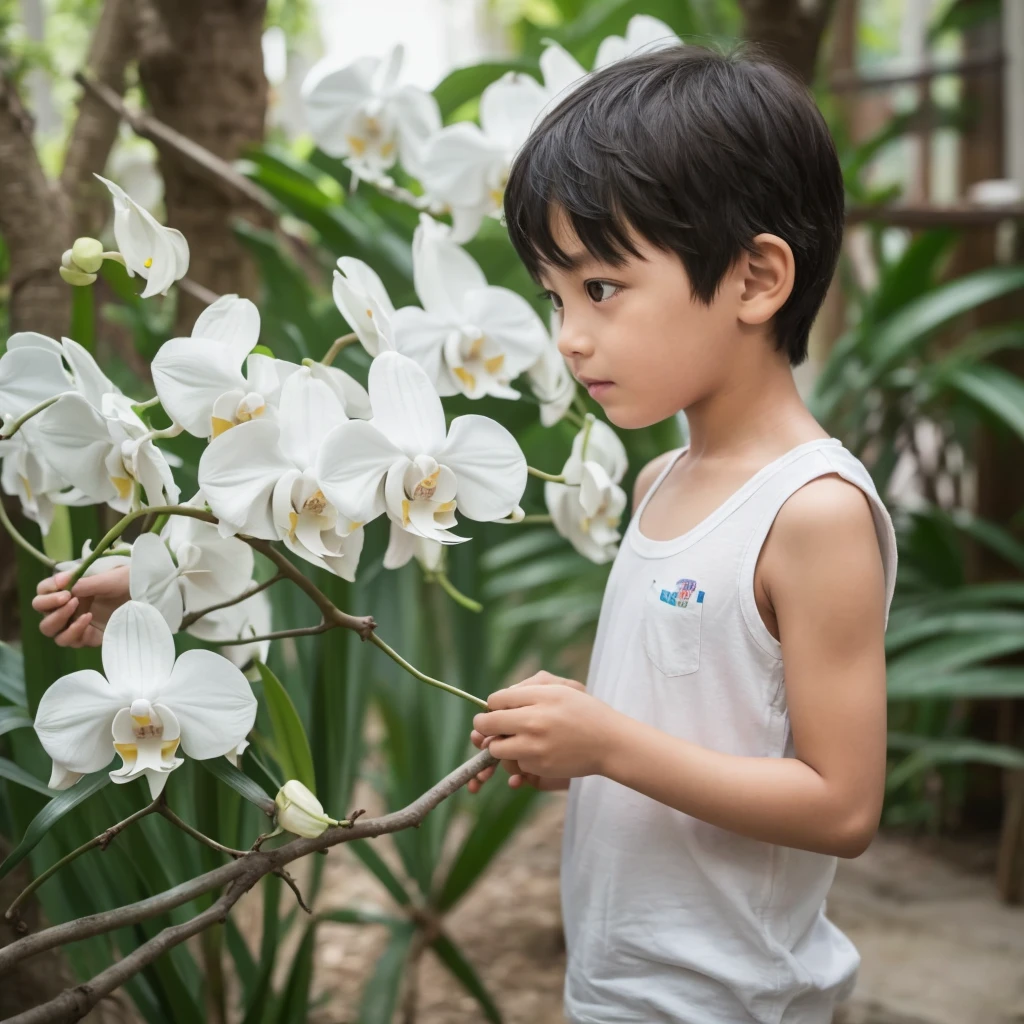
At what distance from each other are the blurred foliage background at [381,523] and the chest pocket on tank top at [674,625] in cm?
24

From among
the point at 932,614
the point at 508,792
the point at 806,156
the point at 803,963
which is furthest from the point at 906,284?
the point at 803,963

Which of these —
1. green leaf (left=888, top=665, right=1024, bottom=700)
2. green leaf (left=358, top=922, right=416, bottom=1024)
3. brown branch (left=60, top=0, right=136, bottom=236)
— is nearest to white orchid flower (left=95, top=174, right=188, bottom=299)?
brown branch (left=60, top=0, right=136, bottom=236)

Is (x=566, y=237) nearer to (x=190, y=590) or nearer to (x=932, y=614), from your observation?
(x=190, y=590)

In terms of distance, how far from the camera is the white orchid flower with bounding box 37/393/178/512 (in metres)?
0.61

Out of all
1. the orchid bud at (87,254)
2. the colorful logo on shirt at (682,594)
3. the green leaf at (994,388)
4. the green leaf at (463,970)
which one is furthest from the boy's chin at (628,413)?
the green leaf at (994,388)

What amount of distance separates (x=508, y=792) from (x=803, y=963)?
0.59 m

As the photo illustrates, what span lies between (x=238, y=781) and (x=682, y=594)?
0.29 meters

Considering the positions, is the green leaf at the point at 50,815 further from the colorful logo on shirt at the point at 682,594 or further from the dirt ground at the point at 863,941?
the dirt ground at the point at 863,941

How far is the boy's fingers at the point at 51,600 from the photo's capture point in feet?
2.17

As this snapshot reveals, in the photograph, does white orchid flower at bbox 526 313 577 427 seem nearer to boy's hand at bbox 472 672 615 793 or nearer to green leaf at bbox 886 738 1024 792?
boy's hand at bbox 472 672 615 793

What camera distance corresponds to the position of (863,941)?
55.6 inches

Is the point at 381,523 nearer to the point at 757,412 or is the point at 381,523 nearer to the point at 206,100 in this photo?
the point at 757,412

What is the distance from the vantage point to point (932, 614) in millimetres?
1548

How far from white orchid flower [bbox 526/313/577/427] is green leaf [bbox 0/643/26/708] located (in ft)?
1.35
